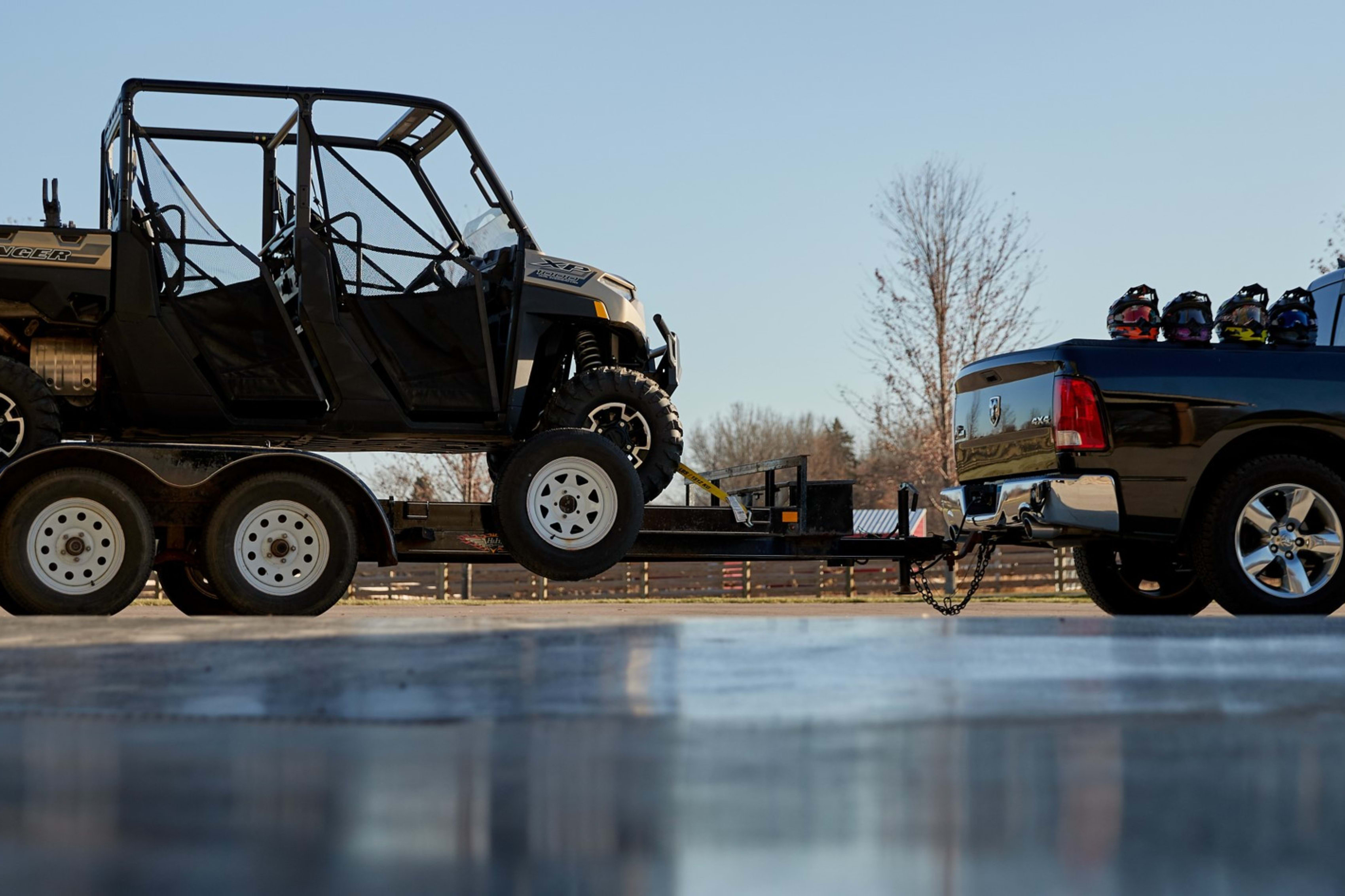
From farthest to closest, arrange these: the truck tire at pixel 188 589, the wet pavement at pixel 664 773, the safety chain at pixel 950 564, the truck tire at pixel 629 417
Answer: the truck tire at pixel 188 589, the safety chain at pixel 950 564, the truck tire at pixel 629 417, the wet pavement at pixel 664 773

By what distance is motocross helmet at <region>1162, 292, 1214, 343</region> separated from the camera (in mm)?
8914

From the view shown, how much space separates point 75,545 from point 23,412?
2.64ft

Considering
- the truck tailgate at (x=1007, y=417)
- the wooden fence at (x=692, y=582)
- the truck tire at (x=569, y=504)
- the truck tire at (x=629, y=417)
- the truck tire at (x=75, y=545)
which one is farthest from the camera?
the wooden fence at (x=692, y=582)

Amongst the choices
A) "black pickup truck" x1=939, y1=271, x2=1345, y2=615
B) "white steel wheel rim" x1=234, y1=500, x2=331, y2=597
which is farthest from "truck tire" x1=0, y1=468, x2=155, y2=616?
"black pickup truck" x1=939, y1=271, x2=1345, y2=615

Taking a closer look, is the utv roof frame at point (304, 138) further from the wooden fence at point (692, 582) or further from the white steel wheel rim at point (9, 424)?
the wooden fence at point (692, 582)

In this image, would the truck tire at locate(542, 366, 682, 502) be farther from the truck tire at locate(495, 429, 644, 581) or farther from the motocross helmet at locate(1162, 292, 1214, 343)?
the motocross helmet at locate(1162, 292, 1214, 343)

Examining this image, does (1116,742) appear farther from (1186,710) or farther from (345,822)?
(345,822)

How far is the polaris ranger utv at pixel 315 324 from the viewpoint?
834 cm

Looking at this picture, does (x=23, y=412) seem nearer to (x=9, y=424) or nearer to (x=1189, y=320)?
(x=9, y=424)

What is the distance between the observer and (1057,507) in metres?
7.84

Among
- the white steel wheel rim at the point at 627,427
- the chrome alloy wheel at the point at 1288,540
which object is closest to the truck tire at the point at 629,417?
the white steel wheel rim at the point at 627,427

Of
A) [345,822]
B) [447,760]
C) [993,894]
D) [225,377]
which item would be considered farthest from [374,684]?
[225,377]

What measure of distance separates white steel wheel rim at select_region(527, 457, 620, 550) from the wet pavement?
366cm

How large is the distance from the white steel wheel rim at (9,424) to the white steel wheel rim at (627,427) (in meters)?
3.10
